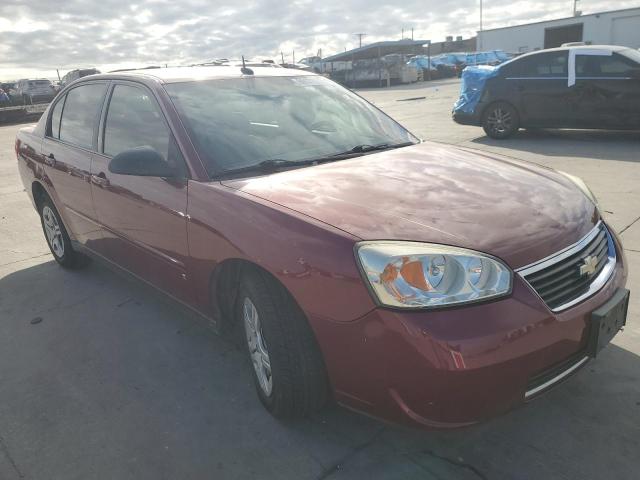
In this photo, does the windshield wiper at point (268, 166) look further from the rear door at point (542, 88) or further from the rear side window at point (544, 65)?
the rear side window at point (544, 65)

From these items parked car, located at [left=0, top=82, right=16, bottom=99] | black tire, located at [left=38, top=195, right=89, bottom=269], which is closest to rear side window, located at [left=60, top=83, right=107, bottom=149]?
black tire, located at [left=38, top=195, right=89, bottom=269]

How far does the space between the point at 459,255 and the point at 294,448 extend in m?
1.13

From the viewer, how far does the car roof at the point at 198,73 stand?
3176 mm

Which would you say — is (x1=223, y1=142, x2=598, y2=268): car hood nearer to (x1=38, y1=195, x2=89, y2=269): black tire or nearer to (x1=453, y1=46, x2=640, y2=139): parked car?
(x1=38, y1=195, x2=89, y2=269): black tire

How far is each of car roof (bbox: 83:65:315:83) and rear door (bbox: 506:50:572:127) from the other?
256 inches

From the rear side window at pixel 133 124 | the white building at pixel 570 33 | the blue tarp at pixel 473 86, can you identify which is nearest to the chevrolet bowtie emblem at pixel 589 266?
the rear side window at pixel 133 124

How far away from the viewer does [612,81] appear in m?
8.27

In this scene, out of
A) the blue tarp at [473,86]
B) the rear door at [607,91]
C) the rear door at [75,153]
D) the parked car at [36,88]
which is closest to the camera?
the rear door at [75,153]

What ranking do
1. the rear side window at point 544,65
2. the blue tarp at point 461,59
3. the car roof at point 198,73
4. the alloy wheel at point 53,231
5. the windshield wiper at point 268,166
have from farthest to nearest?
the blue tarp at point 461,59 < the rear side window at point 544,65 < the alloy wheel at point 53,231 < the car roof at point 198,73 < the windshield wiper at point 268,166

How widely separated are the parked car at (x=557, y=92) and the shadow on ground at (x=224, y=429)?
6.74 meters

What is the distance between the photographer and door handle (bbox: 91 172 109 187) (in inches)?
132

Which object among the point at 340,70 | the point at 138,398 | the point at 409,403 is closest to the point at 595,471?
the point at 409,403

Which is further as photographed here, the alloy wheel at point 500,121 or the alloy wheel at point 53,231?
the alloy wheel at point 500,121

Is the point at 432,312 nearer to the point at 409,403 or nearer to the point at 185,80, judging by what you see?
the point at 409,403
